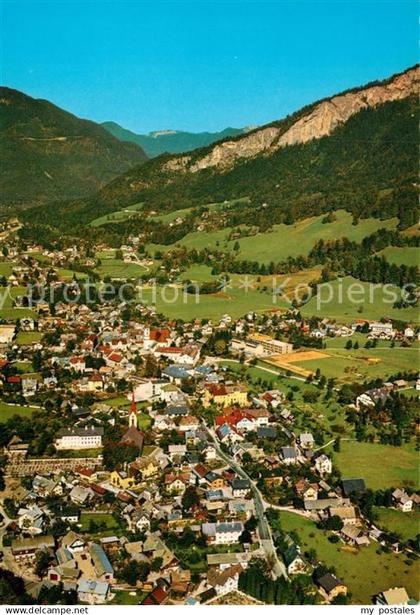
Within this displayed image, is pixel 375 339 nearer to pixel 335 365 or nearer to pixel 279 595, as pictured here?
pixel 335 365

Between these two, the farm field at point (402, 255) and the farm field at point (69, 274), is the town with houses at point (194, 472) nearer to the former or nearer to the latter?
the farm field at point (402, 255)

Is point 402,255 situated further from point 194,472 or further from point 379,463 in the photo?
point 194,472

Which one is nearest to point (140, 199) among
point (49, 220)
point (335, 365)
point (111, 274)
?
point (49, 220)

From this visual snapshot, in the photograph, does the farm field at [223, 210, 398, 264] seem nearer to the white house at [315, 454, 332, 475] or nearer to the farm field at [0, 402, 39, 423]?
the farm field at [0, 402, 39, 423]

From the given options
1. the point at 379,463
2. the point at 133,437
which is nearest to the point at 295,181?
the point at 133,437

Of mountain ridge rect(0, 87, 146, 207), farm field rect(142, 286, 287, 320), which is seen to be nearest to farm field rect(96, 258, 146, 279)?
farm field rect(142, 286, 287, 320)
